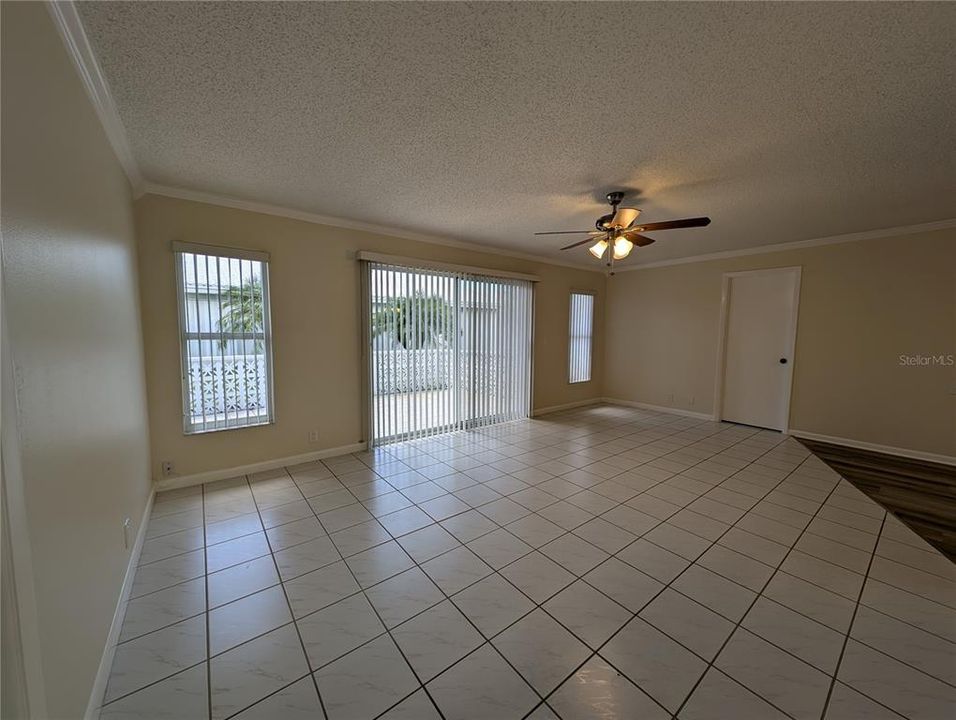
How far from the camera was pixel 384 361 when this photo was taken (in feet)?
13.3

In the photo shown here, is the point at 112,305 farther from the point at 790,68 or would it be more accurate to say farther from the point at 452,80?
the point at 790,68

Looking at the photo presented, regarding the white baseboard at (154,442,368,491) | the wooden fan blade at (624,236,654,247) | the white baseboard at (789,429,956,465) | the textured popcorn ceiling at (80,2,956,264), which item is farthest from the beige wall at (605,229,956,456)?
the white baseboard at (154,442,368,491)

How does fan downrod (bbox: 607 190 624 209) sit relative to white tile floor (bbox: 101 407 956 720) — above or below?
above

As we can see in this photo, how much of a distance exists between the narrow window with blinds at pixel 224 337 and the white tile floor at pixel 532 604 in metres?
0.66

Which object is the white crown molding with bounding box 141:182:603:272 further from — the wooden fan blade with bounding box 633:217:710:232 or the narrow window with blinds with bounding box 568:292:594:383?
the wooden fan blade with bounding box 633:217:710:232

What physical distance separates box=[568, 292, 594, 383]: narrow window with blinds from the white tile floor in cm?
325

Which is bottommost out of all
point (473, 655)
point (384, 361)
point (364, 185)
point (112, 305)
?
point (473, 655)

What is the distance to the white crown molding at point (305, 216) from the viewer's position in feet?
9.70

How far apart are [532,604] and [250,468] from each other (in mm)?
2835

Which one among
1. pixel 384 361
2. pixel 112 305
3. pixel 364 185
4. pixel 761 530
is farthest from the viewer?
pixel 384 361

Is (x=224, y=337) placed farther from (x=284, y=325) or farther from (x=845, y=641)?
(x=845, y=641)

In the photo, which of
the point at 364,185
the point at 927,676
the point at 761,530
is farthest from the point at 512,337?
the point at 927,676

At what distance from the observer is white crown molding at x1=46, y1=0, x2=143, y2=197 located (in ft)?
4.33

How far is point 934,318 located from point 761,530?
11.1 feet
